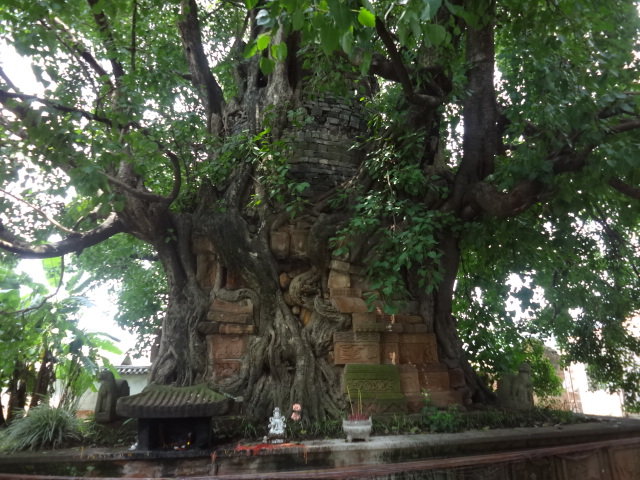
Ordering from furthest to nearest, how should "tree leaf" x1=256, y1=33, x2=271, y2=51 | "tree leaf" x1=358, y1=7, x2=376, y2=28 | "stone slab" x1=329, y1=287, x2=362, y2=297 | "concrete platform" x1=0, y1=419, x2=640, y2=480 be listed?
"stone slab" x1=329, y1=287, x2=362, y2=297 → "concrete platform" x1=0, y1=419, x2=640, y2=480 → "tree leaf" x1=256, y1=33, x2=271, y2=51 → "tree leaf" x1=358, y1=7, x2=376, y2=28

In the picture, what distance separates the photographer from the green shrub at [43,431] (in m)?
4.32

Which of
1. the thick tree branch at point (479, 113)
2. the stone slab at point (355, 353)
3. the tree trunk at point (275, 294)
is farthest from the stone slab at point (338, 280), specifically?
the thick tree branch at point (479, 113)

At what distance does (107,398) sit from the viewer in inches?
194

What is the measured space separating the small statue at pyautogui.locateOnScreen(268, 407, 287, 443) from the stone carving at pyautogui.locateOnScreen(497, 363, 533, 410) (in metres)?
3.30

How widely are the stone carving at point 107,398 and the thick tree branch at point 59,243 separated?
1.69 meters

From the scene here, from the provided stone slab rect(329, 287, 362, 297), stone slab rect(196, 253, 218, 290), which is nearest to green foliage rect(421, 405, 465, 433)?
stone slab rect(329, 287, 362, 297)

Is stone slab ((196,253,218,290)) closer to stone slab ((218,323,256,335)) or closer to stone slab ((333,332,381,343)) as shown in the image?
stone slab ((218,323,256,335))

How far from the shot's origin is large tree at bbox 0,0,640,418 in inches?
168

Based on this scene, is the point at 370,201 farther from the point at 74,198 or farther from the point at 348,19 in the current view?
the point at 74,198

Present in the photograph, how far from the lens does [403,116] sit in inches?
222

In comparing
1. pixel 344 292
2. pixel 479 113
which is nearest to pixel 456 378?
pixel 344 292

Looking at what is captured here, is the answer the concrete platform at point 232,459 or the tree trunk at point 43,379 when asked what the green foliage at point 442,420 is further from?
the tree trunk at point 43,379

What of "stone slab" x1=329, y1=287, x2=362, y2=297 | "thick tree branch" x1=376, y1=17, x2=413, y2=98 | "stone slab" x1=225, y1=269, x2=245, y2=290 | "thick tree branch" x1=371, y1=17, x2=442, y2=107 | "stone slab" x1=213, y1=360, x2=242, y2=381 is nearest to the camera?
"thick tree branch" x1=376, y1=17, x2=413, y2=98

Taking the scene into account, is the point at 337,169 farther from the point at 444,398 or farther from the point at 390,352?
the point at 444,398
